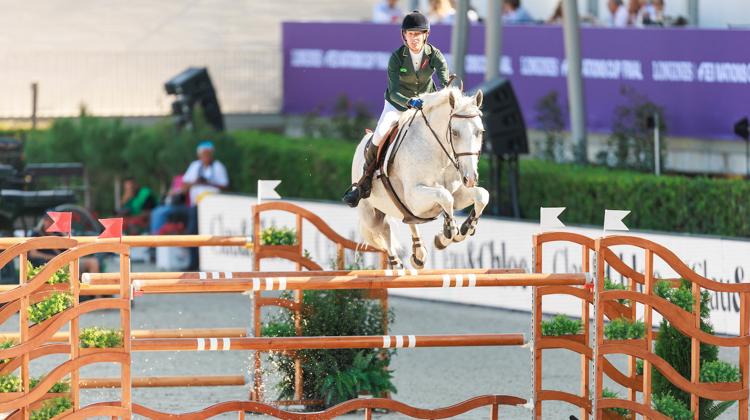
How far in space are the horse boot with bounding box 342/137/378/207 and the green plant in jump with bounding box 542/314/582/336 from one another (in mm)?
1485

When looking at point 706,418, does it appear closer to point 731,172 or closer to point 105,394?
point 105,394

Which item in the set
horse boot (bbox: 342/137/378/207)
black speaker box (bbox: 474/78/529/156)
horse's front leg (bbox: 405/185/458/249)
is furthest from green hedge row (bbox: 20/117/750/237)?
horse's front leg (bbox: 405/185/458/249)

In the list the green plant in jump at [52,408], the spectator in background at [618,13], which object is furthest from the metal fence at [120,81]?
the green plant in jump at [52,408]

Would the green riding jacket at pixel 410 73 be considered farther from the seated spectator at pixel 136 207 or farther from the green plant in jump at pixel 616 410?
the seated spectator at pixel 136 207

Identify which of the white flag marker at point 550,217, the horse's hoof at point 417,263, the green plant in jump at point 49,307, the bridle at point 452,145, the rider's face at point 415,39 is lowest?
the green plant in jump at point 49,307

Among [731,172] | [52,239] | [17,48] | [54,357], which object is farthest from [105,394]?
[17,48]

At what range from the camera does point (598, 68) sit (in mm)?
22000

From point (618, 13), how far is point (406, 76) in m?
11.9

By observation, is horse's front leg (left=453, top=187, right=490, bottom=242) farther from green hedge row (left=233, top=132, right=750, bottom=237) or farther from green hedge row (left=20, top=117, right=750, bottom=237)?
green hedge row (left=20, top=117, right=750, bottom=237)

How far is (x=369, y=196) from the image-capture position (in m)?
11.4

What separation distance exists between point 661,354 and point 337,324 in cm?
279

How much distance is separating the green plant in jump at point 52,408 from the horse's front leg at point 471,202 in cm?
259

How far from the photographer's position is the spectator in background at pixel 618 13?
22.5m

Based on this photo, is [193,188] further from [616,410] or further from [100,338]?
[100,338]
